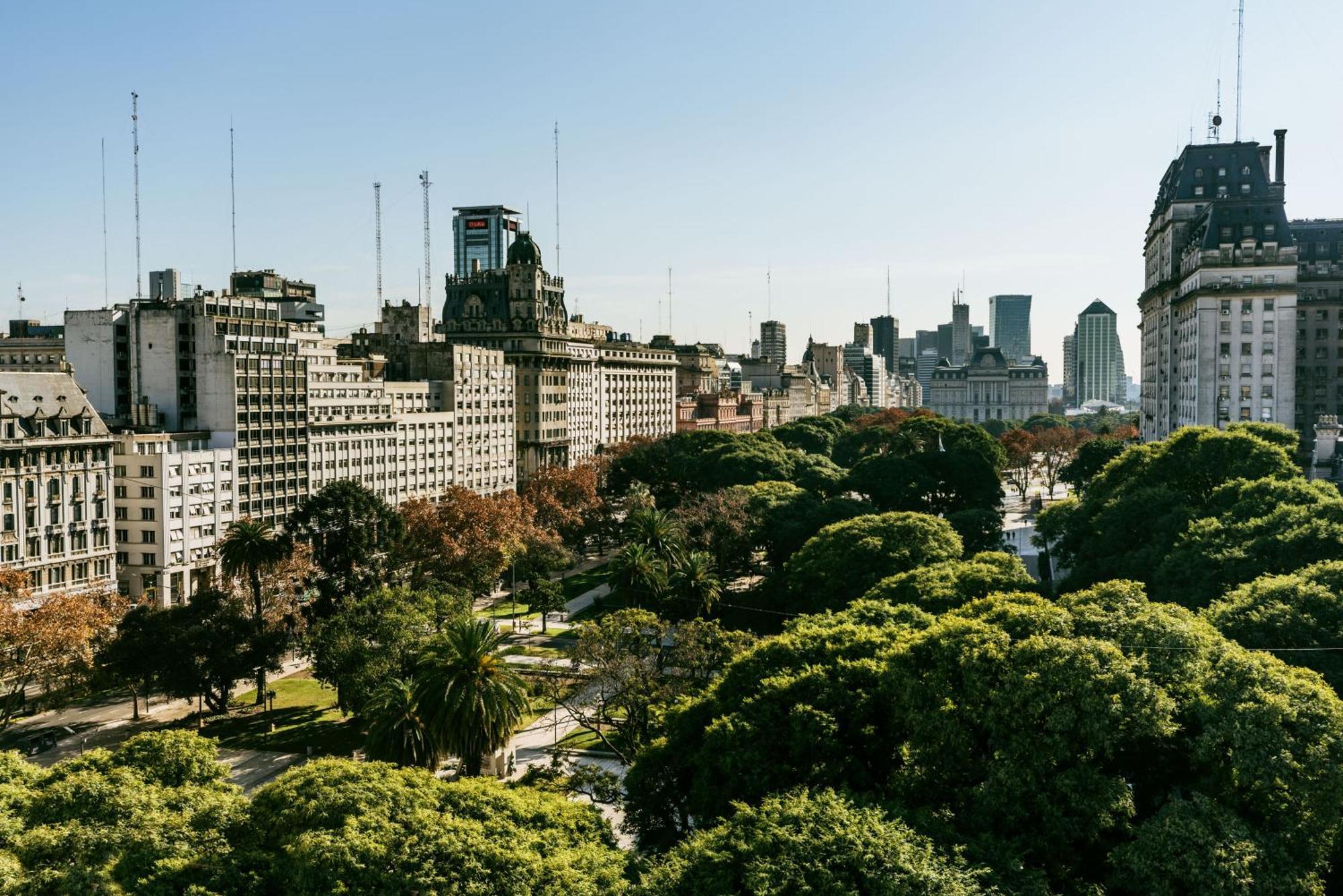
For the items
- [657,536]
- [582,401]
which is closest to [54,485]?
[657,536]

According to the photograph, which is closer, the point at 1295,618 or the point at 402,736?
the point at 1295,618

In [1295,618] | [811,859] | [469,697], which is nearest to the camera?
[811,859]

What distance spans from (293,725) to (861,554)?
40174 mm

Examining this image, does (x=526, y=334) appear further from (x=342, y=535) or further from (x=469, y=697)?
(x=469, y=697)

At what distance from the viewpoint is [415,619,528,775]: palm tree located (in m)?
51.9

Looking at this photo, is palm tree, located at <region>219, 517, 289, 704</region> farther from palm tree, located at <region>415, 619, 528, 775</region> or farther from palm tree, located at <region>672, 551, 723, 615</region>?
palm tree, located at <region>672, 551, 723, 615</region>

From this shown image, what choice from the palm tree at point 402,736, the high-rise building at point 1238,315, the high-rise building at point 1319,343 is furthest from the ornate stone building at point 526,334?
the palm tree at point 402,736

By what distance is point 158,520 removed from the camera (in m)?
95.8

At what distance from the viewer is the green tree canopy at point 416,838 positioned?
32.1 meters

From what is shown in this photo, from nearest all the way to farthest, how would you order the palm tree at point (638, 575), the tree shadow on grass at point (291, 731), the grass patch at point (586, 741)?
the grass patch at point (586, 741) → the tree shadow on grass at point (291, 731) → the palm tree at point (638, 575)

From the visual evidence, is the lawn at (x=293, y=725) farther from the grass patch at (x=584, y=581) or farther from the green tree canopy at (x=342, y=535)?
Result: the grass patch at (x=584, y=581)

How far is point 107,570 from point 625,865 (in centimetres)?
7657

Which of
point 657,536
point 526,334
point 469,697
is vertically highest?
point 526,334

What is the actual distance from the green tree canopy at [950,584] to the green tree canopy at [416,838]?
1144 inches
